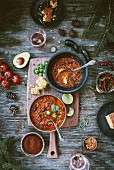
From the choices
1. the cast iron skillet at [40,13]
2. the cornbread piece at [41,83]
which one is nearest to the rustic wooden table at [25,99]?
the cast iron skillet at [40,13]

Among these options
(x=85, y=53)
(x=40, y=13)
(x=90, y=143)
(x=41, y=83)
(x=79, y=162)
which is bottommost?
(x=79, y=162)

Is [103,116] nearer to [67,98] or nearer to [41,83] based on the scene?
[67,98]

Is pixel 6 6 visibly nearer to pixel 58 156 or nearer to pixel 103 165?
pixel 58 156

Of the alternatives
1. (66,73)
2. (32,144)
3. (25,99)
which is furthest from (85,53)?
(32,144)

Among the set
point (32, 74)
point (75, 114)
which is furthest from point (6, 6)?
point (75, 114)

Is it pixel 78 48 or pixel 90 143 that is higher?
pixel 78 48

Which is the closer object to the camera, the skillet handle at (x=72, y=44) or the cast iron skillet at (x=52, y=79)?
the cast iron skillet at (x=52, y=79)

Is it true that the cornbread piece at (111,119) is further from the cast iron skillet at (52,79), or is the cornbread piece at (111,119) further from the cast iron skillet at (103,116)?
the cast iron skillet at (52,79)
